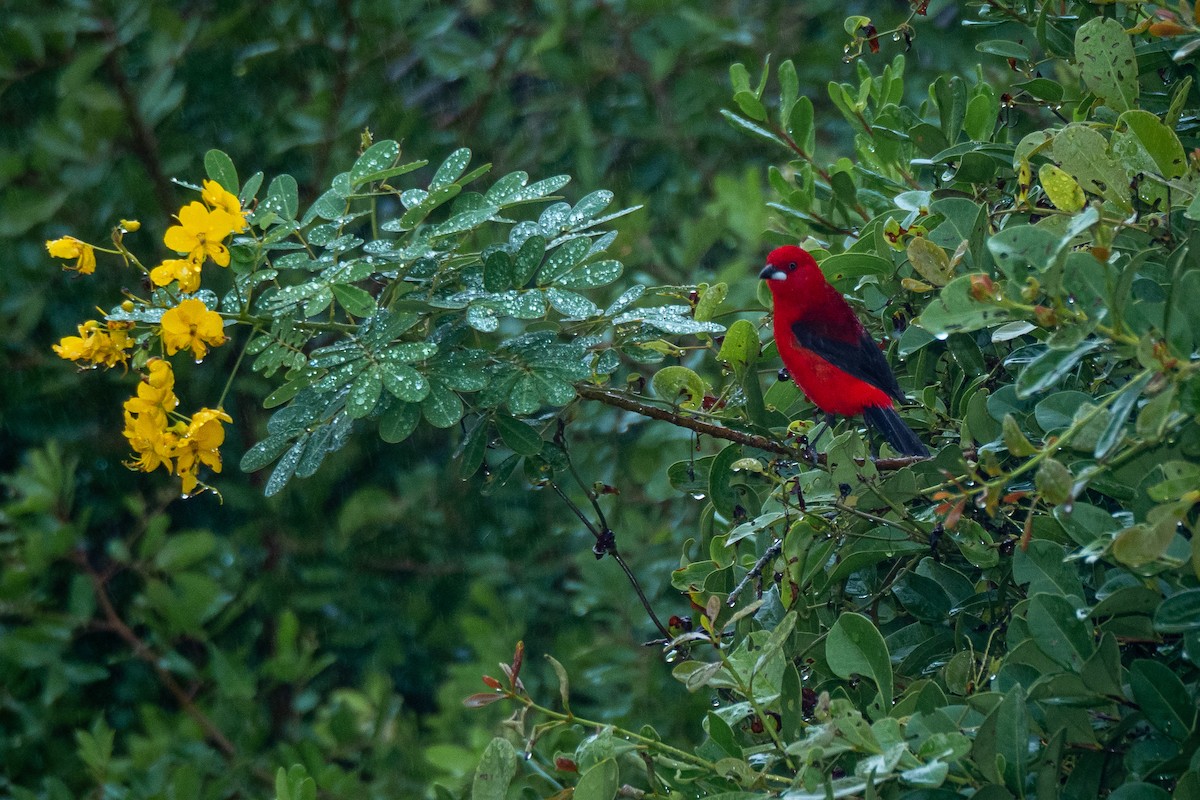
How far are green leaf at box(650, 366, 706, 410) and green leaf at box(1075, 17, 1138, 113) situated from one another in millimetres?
669

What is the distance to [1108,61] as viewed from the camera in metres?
1.45

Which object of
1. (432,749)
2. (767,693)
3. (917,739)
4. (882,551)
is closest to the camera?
(917,739)

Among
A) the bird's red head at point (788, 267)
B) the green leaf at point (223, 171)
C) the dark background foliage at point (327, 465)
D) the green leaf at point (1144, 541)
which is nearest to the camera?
the green leaf at point (1144, 541)

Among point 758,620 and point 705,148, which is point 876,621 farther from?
point 705,148

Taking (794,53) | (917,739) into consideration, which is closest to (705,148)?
(794,53)

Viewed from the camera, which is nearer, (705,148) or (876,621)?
(876,621)

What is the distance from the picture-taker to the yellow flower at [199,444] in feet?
5.70

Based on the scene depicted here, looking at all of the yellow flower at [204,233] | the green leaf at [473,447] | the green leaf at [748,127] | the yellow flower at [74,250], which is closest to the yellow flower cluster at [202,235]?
the yellow flower at [204,233]

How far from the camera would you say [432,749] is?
3.35 metres

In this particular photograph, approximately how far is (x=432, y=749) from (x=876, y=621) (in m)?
2.06

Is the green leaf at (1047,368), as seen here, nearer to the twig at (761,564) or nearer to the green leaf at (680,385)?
the twig at (761,564)

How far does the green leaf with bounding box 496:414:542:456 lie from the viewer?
1.78 metres

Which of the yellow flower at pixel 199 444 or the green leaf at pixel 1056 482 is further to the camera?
the yellow flower at pixel 199 444

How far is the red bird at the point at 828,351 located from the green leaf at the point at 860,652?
0.45m
